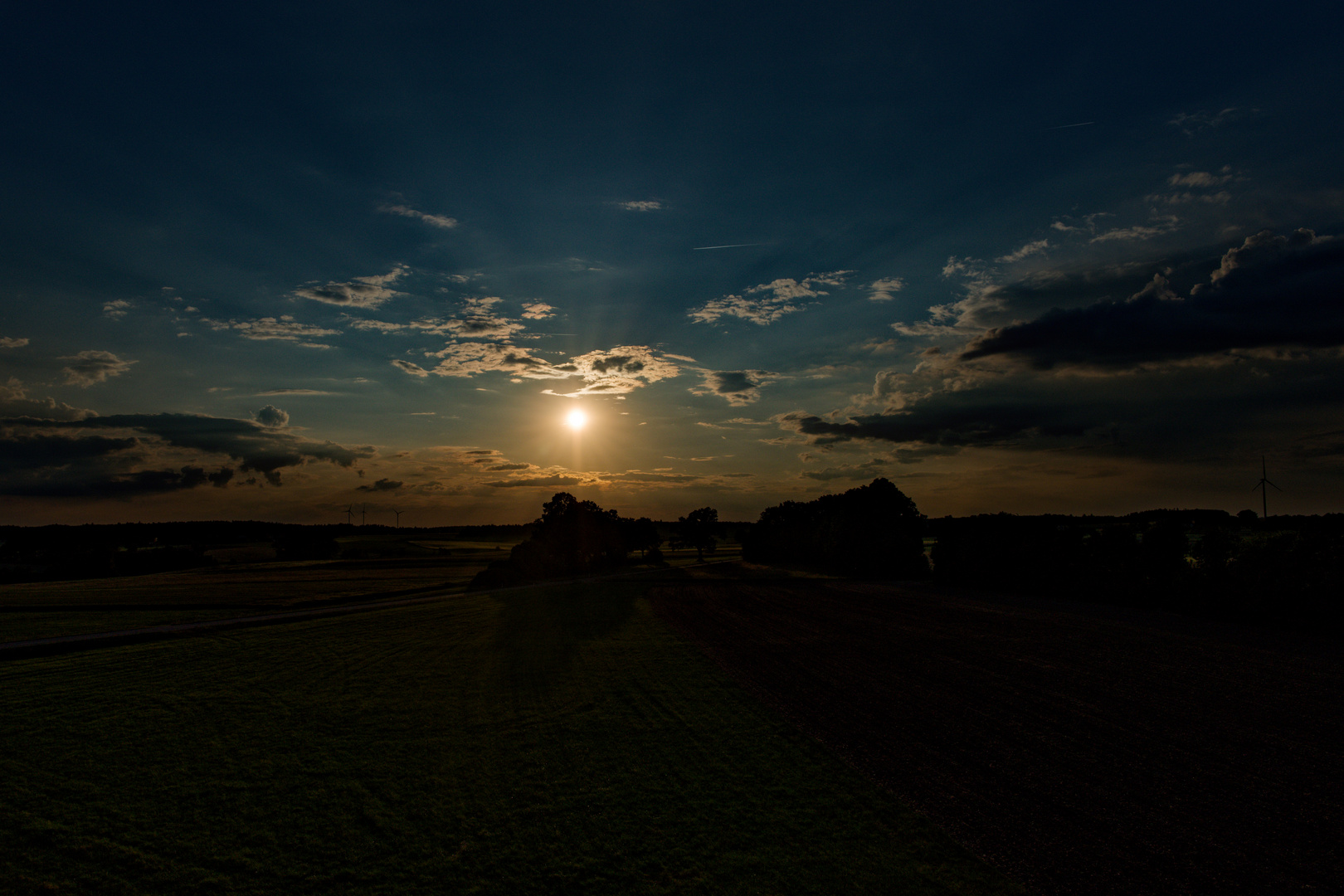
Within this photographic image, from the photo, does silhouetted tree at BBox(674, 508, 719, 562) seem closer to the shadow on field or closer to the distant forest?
the distant forest

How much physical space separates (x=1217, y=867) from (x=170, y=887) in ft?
40.1

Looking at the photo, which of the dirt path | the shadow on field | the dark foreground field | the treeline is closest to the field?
the dirt path

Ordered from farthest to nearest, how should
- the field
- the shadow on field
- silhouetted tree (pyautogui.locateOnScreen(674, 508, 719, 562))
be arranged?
silhouetted tree (pyautogui.locateOnScreen(674, 508, 719, 562)) < the field < the shadow on field

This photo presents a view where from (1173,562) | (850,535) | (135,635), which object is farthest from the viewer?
(850,535)

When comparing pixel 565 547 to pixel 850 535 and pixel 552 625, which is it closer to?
pixel 850 535

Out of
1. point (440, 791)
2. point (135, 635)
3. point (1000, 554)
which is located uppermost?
point (1000, 554)

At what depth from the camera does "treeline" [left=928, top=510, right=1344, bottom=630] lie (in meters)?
25.3

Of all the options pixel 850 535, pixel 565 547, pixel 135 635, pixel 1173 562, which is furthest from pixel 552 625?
Result: pixel 565 547

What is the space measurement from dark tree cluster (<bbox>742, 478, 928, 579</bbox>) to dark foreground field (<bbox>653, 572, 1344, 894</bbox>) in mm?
35708

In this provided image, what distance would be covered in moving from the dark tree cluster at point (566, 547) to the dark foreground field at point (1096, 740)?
44353mm

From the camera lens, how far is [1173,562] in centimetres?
3219

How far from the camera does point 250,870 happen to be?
8.14 meters

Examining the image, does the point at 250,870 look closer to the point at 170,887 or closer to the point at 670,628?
the point at 170,887

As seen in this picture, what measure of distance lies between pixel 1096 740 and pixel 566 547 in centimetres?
7136
